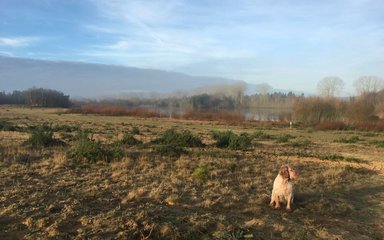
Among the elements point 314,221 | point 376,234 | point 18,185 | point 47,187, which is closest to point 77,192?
point 47,187

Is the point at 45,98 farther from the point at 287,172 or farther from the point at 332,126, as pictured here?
the point at 287,172

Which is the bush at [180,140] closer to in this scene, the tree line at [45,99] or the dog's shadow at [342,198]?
the dog's shadow at [342,198]

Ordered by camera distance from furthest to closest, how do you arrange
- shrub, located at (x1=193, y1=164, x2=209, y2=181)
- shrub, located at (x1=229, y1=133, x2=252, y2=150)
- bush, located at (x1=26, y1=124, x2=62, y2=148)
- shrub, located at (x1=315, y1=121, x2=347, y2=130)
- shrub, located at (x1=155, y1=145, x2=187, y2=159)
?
shrub, located at (x1=315, y1=121, x2=347, y2=130) → shrub, located at (x1=229, y1=133, x2=252, y2=150) → bush, located at (x1=26, y1=124, x2=62, y2=148) → shrub, located at (x1=155, y1=145, x2=187, y2=159) → shrub, located at (x1=193, y1=164, x2=209, y2=181)

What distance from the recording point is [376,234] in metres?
7.07

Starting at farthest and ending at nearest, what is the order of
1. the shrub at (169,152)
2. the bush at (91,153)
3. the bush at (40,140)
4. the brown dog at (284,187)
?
the bush at (40,140), the shrub at (169,152), the bush at (91,153), the brown dog at (284,187)

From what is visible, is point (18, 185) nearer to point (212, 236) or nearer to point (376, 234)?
point (212, 236)

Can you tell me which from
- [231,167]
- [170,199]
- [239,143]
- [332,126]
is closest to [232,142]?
[239,143]

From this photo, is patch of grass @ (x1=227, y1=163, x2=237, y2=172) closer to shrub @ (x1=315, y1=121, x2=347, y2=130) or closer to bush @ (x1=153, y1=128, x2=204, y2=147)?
bush @ (x1=153, y1=128, x2=204, y2=147)

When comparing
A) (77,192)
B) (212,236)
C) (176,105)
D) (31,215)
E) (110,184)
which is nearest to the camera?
(212,236)

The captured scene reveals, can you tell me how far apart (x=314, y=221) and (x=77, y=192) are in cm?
458

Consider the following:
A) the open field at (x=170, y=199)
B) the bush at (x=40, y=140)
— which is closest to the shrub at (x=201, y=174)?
the open field at (x=170, y=199)

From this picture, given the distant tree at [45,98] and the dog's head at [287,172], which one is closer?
the dog's head at [287,172]

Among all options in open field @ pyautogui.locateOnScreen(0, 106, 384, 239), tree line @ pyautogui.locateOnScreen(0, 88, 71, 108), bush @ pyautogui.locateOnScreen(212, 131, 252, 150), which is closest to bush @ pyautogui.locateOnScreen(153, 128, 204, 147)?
bush @ pyautogui.locateOnScreen(212, 131, 252, 150)

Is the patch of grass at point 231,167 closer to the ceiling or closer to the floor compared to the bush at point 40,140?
closer to the floor
